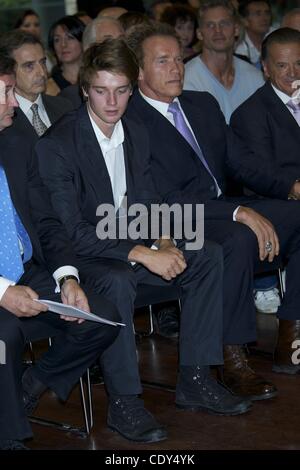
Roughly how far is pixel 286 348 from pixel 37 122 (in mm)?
1585

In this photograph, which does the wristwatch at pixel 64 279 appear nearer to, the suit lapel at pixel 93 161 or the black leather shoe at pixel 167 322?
the suit lapel at pixel 93 161

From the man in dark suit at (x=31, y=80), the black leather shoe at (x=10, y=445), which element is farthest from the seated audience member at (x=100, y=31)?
the black leather shoe at (x=10, y=445)

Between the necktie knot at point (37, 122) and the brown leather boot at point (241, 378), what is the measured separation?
1406mm

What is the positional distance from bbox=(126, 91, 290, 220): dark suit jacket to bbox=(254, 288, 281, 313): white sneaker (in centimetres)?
79

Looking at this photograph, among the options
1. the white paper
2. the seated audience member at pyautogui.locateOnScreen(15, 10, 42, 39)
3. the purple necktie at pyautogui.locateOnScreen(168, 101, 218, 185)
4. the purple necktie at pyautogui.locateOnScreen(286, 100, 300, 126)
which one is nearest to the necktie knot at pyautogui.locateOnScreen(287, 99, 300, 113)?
the purple necktie at pyautogui.locateOnScreen(286, 100, 300, 126)

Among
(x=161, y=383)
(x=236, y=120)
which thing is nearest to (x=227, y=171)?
(x=236, y=120)

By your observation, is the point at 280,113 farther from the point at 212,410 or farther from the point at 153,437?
the point at 153,437

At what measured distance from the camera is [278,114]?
4812mm

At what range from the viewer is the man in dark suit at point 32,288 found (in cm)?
340

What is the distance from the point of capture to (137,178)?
4.09m

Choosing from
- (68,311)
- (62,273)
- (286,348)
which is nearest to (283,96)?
(286,348)

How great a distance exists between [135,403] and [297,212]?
4.13 ft

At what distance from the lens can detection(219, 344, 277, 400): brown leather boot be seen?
402cm
